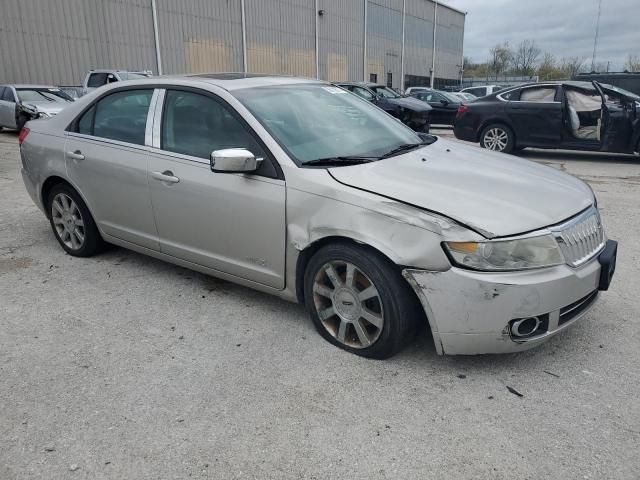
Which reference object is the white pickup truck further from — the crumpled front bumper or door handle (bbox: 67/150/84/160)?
the crumpled front bumper

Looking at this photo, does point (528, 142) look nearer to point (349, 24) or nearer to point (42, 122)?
point (42, 122)

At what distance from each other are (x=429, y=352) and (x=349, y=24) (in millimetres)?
34938

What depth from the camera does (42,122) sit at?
472 centimetres

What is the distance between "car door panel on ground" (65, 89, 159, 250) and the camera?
12.6 feet

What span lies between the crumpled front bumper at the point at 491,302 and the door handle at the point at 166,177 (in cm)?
180

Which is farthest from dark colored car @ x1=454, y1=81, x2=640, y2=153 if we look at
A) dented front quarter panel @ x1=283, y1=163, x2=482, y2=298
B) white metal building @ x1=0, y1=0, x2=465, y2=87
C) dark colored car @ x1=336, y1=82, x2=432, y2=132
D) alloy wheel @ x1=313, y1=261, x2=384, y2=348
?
white metal building @ x1=0, y1=0, x2=465, y2=87

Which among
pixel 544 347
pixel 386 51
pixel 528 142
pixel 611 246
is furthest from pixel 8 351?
pixel 386 51

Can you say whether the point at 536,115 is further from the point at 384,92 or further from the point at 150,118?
the point at 150,118

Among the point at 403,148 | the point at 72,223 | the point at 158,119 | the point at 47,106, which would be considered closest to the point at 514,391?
the point at 403,148

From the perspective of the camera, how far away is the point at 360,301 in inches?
114

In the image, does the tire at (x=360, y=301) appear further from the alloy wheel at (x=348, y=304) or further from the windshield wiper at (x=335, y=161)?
the windshield wiper at (x=335, y=161)

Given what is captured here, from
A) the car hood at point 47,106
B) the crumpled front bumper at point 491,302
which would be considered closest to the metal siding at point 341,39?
the car hood at point 47,106

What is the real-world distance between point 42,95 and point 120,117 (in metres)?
12.8

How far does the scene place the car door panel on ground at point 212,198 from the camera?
3199 millimetres
